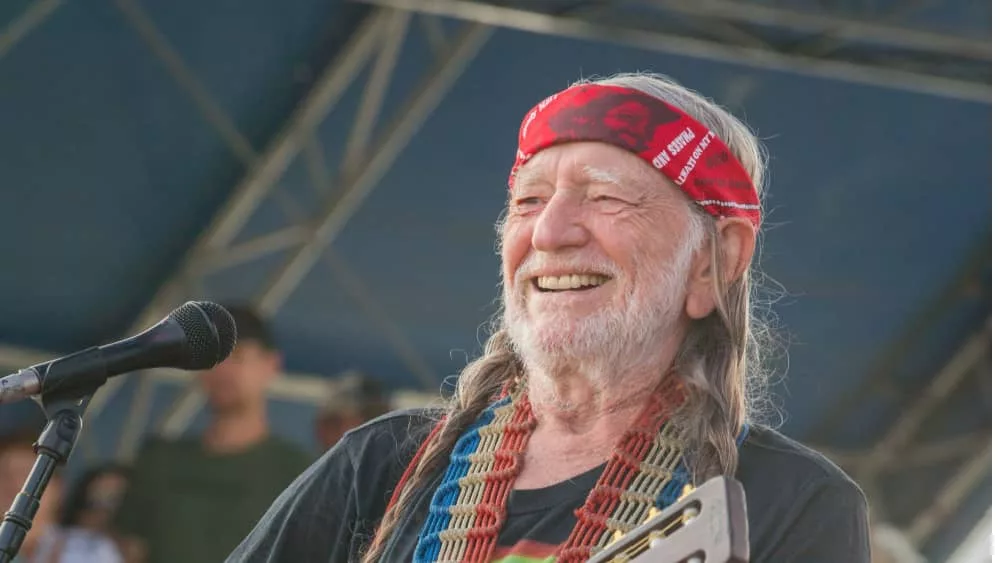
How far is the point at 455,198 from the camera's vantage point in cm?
754

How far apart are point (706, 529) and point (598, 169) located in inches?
41.6

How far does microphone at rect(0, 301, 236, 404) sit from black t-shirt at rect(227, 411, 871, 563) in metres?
0.47

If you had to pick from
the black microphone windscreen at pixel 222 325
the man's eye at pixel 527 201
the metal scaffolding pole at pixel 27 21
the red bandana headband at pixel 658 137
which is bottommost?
the black microphone windscreen at pixel 222 325

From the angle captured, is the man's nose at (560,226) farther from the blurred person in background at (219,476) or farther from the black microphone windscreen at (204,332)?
the blurred person in background at (219,476)

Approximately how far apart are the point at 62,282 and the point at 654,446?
16.1ft

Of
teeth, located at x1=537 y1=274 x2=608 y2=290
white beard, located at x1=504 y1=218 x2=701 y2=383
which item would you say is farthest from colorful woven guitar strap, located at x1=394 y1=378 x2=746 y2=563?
teeth, located at x1=537 y1=274 x2=608 y2=290

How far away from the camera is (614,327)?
3053 millimetres

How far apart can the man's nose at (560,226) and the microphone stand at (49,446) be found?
0.85 metres

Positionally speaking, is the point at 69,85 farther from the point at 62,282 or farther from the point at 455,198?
the point at 455,198

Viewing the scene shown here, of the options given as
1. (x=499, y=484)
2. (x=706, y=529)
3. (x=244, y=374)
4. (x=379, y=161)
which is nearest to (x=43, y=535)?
(x=244, y=374)

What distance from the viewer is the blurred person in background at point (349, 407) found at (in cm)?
652

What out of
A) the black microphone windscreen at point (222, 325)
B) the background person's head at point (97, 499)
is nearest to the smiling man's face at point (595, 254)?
the black microphone windscreen at point (222, 325)

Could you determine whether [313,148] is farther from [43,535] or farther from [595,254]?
[595,254]

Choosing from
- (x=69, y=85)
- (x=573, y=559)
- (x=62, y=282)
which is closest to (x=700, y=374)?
(x=573, y=559)
